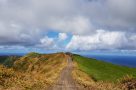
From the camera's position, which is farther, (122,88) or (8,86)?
(122,88)

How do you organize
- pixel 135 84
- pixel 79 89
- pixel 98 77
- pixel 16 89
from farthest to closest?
1. pixel 98 77
2. pixel 79 89
3. pixel 135 84
4. pixel 16 89

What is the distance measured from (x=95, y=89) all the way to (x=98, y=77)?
28.8 metres

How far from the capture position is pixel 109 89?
33.7 meters

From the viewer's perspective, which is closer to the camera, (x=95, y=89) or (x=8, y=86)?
(x=8, y=86)

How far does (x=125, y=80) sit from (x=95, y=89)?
470cm

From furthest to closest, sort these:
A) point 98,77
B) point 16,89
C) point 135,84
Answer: point 98,77
point 135,84
point 16,89

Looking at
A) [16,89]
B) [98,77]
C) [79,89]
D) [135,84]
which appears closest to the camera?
[16,89]

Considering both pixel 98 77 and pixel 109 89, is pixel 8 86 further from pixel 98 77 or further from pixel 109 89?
pixel 98 77

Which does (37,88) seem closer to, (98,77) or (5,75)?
(5,75)

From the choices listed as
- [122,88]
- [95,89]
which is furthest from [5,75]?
[122,88]

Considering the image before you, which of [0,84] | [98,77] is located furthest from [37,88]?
[98,77]

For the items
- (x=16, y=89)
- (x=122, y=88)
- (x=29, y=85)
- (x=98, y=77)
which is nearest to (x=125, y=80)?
(x=122, y=88)

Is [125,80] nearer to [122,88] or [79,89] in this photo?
[122,88]

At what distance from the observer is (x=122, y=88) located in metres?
33.1
